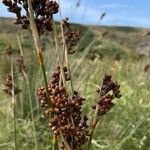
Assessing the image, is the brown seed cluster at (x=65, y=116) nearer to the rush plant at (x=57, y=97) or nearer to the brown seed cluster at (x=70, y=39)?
the rush plant at (x=57, y=97)

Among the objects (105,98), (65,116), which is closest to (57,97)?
(65,116)

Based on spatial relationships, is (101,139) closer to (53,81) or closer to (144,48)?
(53,81)

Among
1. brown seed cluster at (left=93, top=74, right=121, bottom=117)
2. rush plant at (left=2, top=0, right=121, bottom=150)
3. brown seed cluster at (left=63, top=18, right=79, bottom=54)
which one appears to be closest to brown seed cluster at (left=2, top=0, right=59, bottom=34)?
rush plant at (left=2, top=0, right=121, bottom=150)

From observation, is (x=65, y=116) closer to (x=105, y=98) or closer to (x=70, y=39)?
(x=105, y=98)

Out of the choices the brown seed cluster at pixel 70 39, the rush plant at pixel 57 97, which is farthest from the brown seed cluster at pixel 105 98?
the brown seed cluster at pixel 70 39

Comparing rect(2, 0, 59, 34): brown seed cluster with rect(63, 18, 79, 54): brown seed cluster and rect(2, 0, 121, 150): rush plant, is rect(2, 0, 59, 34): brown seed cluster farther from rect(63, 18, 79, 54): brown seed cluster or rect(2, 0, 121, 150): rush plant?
rect(63, 18, 79, 54): brown seed cluster

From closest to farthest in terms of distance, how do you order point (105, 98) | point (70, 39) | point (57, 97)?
point (57, 97) < point (105, 98) < point (70, 39)
